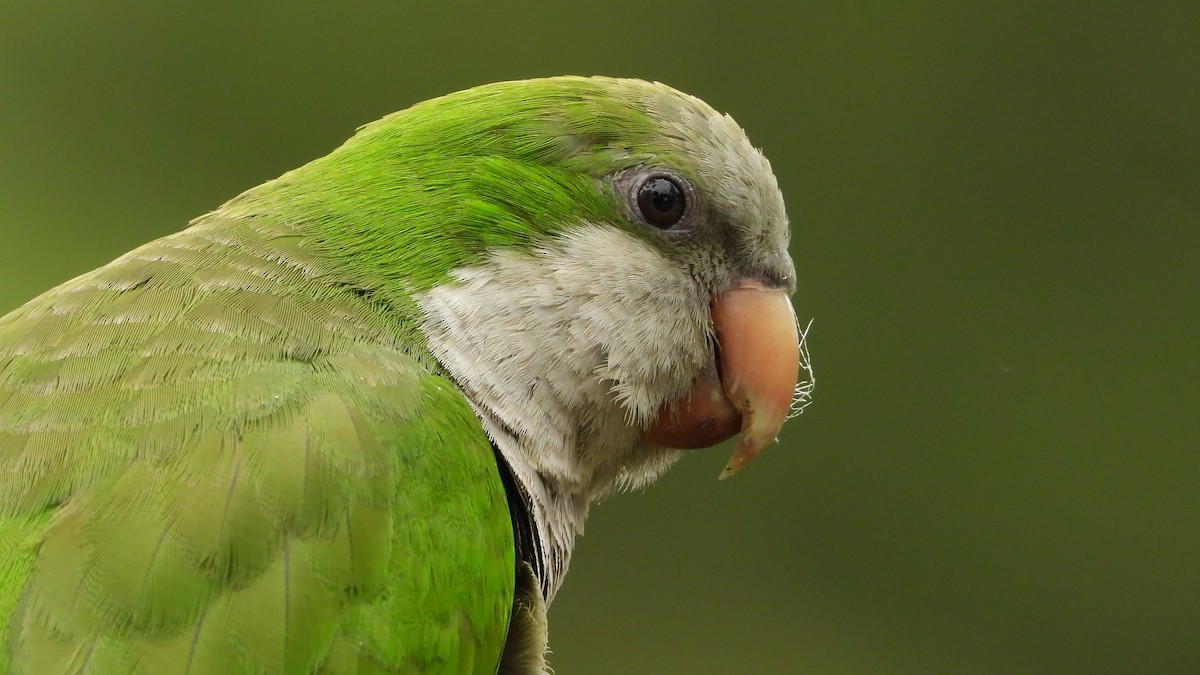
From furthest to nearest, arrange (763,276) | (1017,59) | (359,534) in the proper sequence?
(1017,59) → (763,276) → (359,534)

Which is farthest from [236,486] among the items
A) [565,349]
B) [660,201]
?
[660,201]

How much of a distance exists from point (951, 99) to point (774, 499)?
1.36m

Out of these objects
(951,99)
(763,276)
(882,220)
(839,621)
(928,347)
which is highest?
(763,276)

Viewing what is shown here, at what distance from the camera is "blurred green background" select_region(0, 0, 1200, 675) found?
3287mm

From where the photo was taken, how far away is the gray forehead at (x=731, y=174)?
5.05 feet

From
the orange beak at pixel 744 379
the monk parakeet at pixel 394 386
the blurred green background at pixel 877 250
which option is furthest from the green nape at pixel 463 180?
the blurred green background at pixel 877 250

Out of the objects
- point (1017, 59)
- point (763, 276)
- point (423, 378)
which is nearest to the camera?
point (423, 378)

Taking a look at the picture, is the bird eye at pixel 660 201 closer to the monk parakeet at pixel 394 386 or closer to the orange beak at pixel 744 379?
the monk parakeet at pixel 394 386

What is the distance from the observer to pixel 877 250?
3.43m

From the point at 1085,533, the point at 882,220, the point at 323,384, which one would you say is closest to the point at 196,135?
the point at 882,220

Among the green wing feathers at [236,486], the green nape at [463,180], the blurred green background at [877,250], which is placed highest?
the green nape at [463,180]

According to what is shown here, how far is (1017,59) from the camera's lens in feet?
10.8

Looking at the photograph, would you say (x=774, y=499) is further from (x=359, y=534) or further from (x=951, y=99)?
(x=359, y=534)

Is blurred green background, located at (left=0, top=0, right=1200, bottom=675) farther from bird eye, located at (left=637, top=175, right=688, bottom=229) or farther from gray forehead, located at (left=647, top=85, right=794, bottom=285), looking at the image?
bird eye, located at (left=637, top=175, right=688, bottom=229)
